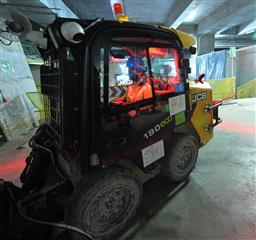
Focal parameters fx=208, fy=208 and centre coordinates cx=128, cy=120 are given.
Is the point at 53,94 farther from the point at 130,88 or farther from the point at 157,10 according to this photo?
the point at 157,10

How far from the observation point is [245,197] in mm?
2199

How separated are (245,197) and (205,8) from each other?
7.20 meters

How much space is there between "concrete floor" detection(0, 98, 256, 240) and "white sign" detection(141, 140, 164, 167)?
0.51 meters

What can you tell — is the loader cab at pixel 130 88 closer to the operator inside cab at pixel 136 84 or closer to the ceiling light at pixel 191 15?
the operator inside cab at pixel 136 84

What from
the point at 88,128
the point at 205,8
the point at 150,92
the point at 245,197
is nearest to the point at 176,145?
the point at 150,92

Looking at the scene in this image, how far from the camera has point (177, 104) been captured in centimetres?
218

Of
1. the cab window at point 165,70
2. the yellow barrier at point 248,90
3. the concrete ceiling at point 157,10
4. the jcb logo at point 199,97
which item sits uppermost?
the concrete ceiling at point 157,10

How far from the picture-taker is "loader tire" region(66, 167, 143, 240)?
60.7 inches

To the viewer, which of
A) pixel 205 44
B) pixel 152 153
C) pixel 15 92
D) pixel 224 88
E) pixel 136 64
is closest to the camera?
pixel 136 64

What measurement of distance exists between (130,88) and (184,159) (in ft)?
3.71

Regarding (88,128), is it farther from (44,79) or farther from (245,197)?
(245,197)

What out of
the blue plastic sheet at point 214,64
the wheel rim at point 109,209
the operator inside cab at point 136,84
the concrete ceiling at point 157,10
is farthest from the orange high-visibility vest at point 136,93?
the blue plastic sheet at point 214,64

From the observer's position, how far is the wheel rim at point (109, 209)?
5.29 ft

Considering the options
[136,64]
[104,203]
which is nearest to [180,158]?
[104,203]
